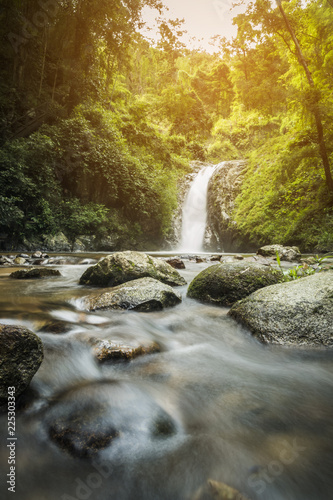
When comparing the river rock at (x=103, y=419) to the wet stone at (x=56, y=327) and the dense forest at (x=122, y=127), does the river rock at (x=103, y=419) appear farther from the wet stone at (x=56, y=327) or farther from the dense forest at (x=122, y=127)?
the dense forest at (x=122, y=127)

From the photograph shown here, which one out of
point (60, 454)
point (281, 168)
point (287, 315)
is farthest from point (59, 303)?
point (281, 168)

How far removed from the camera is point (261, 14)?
34.0 feet

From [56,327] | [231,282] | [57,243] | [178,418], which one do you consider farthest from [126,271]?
[57,243]

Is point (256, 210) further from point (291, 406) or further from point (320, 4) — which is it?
point (291, 406)

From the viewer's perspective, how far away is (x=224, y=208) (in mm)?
18359

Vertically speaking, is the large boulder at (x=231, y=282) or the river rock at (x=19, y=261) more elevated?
the large boulder at (x=231, y=282)

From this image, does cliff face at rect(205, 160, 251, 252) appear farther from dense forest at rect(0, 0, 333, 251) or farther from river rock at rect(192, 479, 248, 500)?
river rock at rect(192, 479, 248, 500)

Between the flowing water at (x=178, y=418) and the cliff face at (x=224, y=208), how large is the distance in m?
14.2

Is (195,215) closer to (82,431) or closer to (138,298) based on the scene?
(138,298)

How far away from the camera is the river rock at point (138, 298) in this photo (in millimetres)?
3474

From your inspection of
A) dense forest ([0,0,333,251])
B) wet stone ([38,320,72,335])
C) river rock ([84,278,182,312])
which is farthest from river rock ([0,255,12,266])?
wet stone ([38,320,72,335])

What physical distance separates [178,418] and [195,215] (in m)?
19.2

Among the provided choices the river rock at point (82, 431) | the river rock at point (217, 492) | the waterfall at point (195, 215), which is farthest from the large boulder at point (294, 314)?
the waterfall at point (195, 215)

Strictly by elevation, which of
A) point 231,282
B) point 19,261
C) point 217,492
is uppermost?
point 231,282
